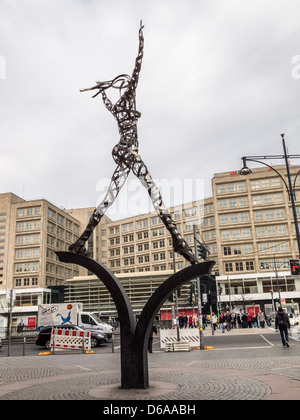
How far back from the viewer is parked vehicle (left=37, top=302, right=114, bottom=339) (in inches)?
1016

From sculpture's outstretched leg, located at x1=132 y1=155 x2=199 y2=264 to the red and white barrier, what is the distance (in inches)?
519

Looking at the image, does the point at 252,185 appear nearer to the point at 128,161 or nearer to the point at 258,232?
the point at 258,232

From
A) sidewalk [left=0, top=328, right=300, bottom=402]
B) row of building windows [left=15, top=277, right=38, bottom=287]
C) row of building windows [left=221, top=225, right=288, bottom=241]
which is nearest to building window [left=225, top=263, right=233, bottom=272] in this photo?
row of building windows [left=221, top=225, right=288, bottom=241]

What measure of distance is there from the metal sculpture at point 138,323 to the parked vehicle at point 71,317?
54.9 ft

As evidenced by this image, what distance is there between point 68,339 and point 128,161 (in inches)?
568

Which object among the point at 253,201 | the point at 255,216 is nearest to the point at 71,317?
the point at 255,216

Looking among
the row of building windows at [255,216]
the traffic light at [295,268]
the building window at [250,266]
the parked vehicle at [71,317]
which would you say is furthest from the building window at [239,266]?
the traffic light at [295,268]

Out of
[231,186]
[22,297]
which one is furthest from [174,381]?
[22,297]

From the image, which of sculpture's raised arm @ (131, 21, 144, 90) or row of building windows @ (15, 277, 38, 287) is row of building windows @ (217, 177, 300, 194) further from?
sculpture's raised arm @ (131, 21, 144, 90)

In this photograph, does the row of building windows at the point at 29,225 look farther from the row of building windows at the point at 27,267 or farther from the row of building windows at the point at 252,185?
the row of building windows at the point at 252,185

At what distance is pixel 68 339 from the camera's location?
2092cm

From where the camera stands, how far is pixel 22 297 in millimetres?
67625

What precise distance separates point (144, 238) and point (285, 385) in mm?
73104

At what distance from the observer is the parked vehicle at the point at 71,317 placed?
84.7 ft
